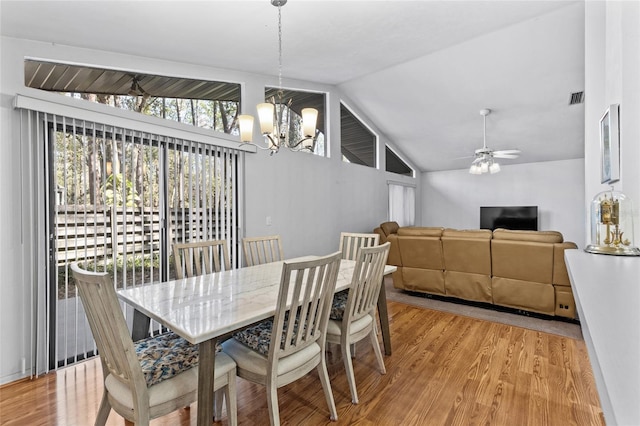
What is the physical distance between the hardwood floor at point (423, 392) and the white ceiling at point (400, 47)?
2.65m

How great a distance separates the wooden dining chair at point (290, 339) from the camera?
1.60 m

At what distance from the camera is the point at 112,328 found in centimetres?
132

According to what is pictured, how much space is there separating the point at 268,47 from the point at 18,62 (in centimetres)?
206

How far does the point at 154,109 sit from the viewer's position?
3135mm

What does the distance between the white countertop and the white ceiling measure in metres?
2.69

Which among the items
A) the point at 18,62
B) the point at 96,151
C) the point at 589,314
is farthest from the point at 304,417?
the point at 18,62

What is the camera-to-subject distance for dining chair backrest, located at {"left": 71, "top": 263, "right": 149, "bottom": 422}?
50.3 inches

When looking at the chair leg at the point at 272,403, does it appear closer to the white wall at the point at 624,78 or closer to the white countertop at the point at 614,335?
the white countertop at the point at 614,335

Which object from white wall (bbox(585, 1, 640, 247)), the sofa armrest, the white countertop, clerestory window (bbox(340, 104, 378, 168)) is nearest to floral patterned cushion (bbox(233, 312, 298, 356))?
the white countertop

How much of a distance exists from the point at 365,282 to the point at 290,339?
73cm

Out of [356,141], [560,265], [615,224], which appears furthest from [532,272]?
[356,141]

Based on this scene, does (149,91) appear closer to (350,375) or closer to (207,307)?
(207,307)

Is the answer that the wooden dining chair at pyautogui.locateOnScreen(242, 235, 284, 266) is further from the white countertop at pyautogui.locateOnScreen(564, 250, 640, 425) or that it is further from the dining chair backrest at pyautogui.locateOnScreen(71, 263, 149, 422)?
the white countertop at pyautogui.locateOnScreen(564, 250, 640, 425)

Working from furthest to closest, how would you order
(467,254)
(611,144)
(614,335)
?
(467,254) < (611,144) < (614,335)
